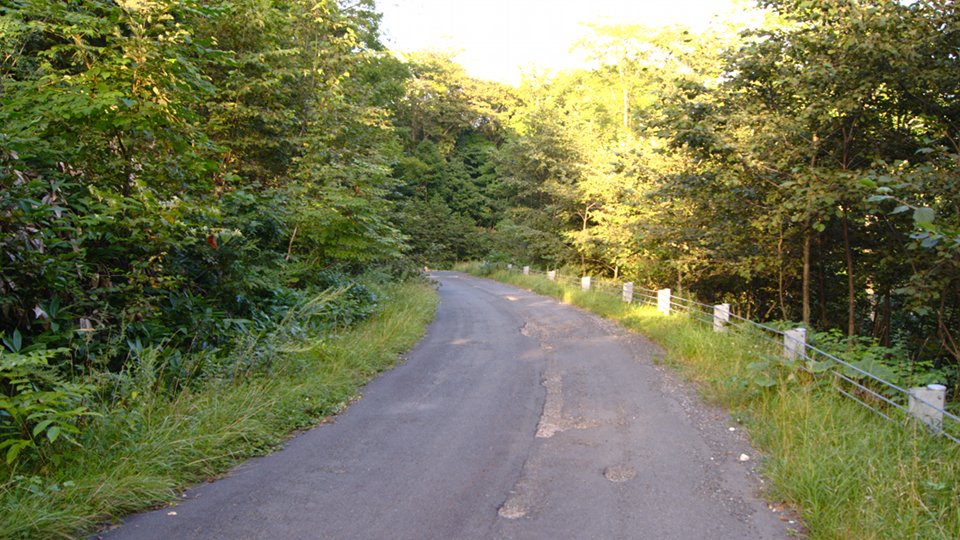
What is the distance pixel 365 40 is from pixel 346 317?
50.4ft

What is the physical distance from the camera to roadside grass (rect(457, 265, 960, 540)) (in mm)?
3592

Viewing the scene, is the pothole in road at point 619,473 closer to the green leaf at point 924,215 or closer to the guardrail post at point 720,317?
the green leaf at point 924,215

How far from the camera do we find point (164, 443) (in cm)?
443

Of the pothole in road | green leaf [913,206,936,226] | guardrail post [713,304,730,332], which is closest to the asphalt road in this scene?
the pothole in road

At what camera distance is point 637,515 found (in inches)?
154

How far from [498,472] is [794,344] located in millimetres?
4794

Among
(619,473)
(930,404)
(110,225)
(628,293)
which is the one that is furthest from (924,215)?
(628,293)

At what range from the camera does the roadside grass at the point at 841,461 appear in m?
3.59

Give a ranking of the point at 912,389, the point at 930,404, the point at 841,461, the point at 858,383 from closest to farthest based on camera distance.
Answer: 1. the point at 841,461
2. the point at 930,404
3. the point at 912,389
4. the point at 858,383

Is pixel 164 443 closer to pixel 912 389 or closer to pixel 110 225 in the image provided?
pixel 110 225

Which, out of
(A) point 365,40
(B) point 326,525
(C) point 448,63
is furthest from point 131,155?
(C) point 448,63

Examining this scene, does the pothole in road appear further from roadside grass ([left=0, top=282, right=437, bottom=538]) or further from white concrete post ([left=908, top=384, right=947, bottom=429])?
roadside grass ([left=0, top=282, right=437, bottom=538])

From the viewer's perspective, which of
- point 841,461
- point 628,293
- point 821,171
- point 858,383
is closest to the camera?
point 841,461

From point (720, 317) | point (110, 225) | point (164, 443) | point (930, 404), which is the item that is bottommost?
point (164, 443)
